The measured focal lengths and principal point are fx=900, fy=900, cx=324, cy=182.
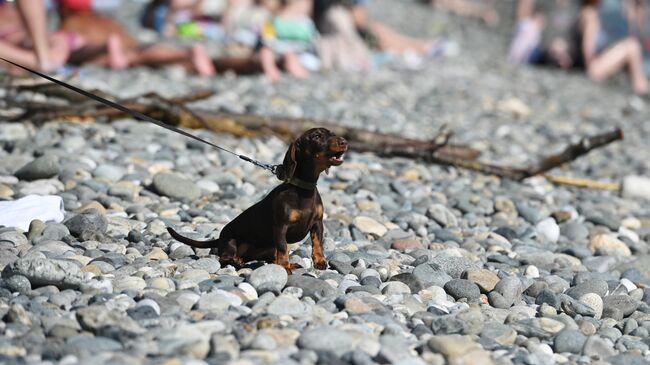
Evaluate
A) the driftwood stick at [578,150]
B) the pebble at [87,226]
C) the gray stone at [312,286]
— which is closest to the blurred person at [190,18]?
the driftwood stick at [578,150]

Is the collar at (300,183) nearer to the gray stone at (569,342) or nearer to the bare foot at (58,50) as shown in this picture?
the gray stone at (569,342)

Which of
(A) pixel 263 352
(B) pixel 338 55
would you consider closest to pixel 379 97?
(B) pixel 338 55

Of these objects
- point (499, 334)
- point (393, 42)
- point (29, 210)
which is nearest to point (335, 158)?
point (499, 334)

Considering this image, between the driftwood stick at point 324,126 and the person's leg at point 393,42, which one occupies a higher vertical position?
the driftwood stick at point 324,126

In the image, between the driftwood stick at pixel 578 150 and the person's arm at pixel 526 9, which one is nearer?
the driftwood stick at pixel 578 150

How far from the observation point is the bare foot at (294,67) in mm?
9234

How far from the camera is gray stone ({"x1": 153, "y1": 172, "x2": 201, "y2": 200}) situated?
172 inches

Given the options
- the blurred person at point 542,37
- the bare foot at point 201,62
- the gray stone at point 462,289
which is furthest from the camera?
the blurred person at point 542,37

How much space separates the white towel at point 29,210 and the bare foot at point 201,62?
16.0ft

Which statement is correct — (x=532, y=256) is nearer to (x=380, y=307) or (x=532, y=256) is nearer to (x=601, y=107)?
(x=380, y=307)

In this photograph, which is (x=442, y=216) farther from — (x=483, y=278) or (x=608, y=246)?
(x=483, y=278)

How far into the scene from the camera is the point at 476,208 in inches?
191

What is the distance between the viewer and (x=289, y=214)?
309 centimetres

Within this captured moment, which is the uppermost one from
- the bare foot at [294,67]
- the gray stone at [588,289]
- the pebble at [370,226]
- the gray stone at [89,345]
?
the gray stone at [588,289]
